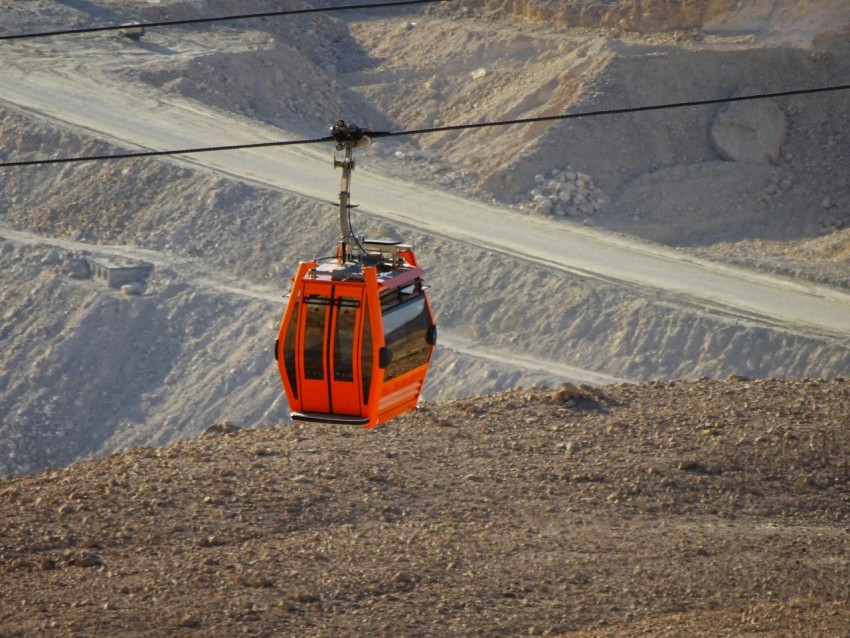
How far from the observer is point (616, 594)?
14.1 meters

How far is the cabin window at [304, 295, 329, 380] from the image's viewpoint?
46.0ft

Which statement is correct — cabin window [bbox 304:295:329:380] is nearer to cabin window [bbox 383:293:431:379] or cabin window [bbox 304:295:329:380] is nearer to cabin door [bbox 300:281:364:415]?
cabin door [bbox 300:281:364:415]

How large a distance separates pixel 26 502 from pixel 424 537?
16.7 ft

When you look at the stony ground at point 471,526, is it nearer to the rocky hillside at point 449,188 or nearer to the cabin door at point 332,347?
the cabin door at point 332,347

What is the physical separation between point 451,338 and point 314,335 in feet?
51.1

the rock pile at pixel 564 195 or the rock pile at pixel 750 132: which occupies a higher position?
the rock pile at pixel 750 132

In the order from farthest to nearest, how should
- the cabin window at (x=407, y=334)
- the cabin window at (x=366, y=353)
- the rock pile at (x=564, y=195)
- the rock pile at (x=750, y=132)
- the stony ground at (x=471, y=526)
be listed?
the rock pile at (x=750, y=132), the rock pile at (x=564, y=195), the cabin window at (x=407, y=334), the cabin window at (x=366, y=353), the stony ground at (x=471, y=526)

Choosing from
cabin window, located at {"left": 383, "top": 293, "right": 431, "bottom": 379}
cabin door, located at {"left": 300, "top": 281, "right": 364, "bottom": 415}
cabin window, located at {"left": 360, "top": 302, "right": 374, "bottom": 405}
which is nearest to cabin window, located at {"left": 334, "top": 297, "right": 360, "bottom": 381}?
cabin door, located at {"left": 300, "top": 281, "right": 364, "bottom": 415}

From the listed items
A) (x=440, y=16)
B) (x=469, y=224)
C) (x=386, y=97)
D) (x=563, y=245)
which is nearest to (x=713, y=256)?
(x=563, y=245)

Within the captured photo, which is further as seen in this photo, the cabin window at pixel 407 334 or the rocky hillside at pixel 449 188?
the rocky hillside at pixel 449 188

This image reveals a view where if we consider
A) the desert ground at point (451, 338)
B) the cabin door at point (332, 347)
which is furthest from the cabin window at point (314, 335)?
the desert ground at point (451, 338)

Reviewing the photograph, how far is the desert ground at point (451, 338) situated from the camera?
14.3m

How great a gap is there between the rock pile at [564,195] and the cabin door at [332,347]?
22436 mm

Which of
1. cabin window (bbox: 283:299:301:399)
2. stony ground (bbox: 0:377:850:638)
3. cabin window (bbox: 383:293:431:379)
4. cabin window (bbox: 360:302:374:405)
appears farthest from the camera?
cabin window (bbox: 283:299:301:399)
